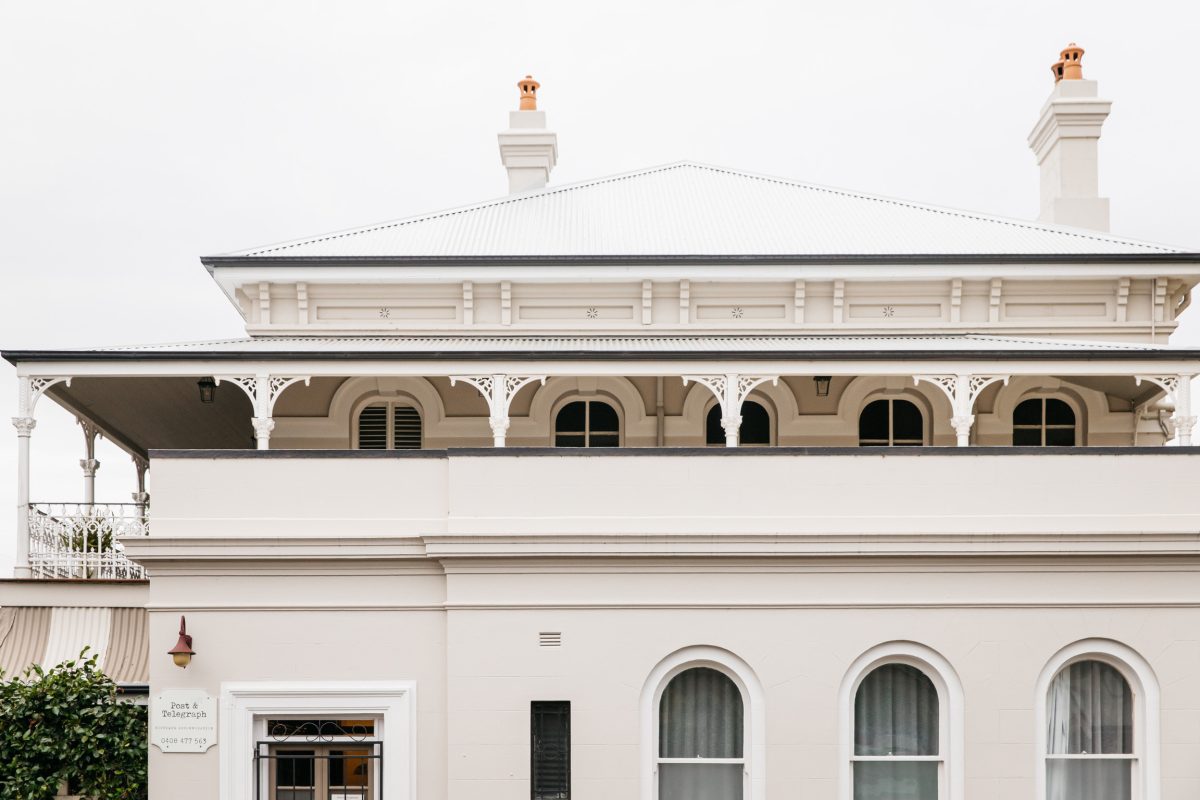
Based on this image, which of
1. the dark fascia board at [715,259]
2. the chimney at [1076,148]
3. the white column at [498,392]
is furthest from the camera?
the chimney at [1076,148]

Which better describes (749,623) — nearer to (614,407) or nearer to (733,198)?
(614,407)

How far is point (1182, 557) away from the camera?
12938 mm

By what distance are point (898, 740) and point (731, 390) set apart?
3.98 metres

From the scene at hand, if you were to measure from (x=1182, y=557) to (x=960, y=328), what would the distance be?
19.0 ft

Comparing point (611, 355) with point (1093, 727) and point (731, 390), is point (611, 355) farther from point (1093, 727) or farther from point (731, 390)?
point (1093, 727)

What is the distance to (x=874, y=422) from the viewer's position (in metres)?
17.7

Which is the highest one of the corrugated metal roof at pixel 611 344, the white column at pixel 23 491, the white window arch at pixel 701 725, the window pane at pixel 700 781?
the corrugated metal roof at pixel 611 344

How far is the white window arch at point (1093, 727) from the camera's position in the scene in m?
12.9

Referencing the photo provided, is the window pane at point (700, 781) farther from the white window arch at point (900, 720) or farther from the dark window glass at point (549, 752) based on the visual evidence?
the white window arch at point (900, 720)

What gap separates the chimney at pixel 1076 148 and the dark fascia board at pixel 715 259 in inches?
137

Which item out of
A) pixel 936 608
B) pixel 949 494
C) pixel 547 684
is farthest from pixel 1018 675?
pixel 547 684

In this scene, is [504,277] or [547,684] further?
[504,277]

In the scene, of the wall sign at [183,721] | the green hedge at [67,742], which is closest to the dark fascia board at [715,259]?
the green hedge at [67,742]

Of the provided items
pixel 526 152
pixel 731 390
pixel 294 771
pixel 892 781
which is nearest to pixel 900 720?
pixel 892 781
